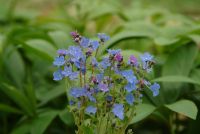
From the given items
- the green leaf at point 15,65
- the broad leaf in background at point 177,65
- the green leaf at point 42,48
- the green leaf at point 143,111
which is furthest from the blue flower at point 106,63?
the green leaf at point 15,65

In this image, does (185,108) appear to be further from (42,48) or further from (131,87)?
(42,48)

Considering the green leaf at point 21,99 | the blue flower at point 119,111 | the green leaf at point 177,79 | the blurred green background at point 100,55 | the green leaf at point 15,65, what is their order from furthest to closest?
the green leaf at point 15,65 → the green leaf at point 21,99 → the blurred green background at point 100,55 → the green leaf at point 177,79 → the blue flower at point 119,111

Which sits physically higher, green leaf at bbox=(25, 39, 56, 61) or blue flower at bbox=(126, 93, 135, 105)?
green leaf at bbox=(25, 39, 56, 61)

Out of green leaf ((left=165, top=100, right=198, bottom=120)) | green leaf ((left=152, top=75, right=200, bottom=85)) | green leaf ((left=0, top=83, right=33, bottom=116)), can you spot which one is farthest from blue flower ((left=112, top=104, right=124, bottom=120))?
green leaf ((left=0, top=83, right=33, bottom=116))

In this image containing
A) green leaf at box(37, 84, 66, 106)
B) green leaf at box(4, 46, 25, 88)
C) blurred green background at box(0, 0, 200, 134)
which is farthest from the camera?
green leaf at box(4, 46, 25, 88)

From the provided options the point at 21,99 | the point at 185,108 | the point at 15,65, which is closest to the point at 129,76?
the point at 185,108

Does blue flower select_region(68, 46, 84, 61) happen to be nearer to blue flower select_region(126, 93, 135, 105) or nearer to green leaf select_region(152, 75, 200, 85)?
blue flower select_region(126, 93, 135, 105)

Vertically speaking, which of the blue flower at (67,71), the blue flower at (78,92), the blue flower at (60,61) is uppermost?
the blue flower at (60,61)

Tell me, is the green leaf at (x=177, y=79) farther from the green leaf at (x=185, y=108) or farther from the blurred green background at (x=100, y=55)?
the green leaf at (x=185, y=108)
